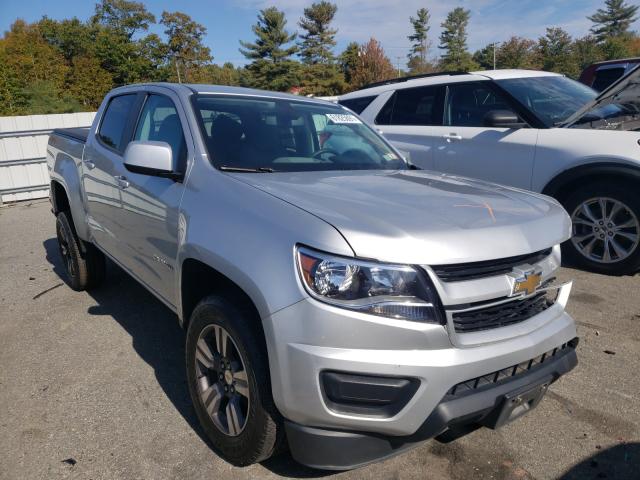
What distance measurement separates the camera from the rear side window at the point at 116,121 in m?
3.86

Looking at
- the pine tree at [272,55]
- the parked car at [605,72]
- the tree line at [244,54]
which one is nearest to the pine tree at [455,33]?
the tree line at [244,54]

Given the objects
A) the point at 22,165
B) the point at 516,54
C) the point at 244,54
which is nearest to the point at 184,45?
the point at 244,54

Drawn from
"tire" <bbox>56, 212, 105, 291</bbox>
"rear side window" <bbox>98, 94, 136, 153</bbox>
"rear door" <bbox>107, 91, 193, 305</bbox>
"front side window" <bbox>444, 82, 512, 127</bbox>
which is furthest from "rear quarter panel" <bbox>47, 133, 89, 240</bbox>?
"front side window" <bbox>444, 82, 512, 127</bbox>

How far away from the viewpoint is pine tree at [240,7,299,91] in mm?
55656

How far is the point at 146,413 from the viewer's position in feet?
9.44

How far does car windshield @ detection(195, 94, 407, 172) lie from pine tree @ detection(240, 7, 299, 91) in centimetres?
5416

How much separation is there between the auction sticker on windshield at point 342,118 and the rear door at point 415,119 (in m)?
2.32

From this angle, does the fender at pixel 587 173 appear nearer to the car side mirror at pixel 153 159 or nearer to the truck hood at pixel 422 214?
the truck hood at pixel 422 214

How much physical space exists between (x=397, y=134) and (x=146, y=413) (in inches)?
177

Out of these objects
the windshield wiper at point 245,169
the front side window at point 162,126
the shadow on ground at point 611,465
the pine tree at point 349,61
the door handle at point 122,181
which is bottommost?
the shadow on ground at point 611,465

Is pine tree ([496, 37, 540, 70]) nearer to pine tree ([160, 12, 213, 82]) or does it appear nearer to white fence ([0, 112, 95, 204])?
pine tree ([160, 12, 213, 82])

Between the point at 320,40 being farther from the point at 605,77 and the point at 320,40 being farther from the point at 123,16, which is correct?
the point at 605,77

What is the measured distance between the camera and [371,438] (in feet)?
6.25

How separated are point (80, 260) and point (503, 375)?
3.91 metres
